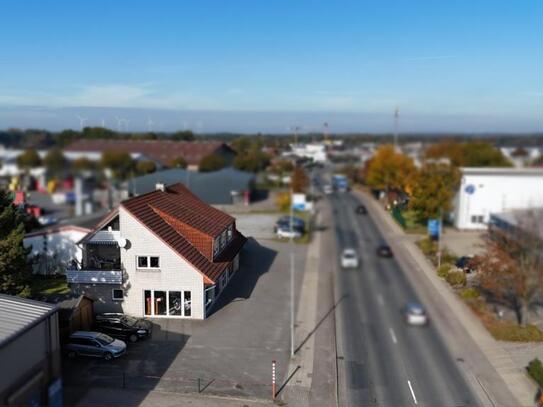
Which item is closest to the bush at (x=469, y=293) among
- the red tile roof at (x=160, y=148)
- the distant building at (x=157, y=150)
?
the distant building at (x=157, y=150)

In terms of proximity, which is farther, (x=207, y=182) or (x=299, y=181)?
(x=299, y=181)

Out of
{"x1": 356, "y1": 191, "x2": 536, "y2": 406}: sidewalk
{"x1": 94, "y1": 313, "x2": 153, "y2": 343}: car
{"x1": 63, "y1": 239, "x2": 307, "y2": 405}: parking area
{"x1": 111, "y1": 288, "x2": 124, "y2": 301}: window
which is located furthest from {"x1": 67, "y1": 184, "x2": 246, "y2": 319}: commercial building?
{"x1": 356, "y1": 191, "x2": 536, "y2": 406}: sidewalk

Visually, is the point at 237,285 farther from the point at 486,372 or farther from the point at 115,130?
the point at 115,130

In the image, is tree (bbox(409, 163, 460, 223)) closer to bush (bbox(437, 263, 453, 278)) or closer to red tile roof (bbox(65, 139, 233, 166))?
bush (bbox(437, 263, 453, 278))

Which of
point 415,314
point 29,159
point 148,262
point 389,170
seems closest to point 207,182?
point 148,262

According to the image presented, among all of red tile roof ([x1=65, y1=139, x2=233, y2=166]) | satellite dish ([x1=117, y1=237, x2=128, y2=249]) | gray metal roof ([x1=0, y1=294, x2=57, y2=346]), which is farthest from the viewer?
satellite dish ([x1=117, y1=237, x2=128, y2=249])

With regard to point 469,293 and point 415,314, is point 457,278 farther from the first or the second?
point 415,314

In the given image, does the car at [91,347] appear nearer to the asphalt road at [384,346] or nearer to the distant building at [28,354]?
the distant building at [28,354]
